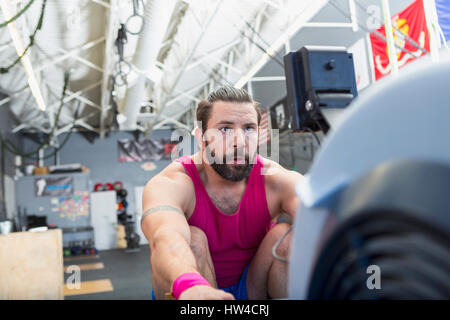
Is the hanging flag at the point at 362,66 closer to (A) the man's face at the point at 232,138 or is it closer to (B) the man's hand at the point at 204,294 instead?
(A) the man's face at the point at 232,138

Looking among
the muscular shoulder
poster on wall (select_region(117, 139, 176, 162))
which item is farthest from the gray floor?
poster on wall (select_region(117, 139, 176, 162))

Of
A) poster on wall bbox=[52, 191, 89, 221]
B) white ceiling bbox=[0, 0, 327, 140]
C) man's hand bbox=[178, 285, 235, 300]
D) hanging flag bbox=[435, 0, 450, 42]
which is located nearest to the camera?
man's hand bbox=[178, 285, 235, 300]

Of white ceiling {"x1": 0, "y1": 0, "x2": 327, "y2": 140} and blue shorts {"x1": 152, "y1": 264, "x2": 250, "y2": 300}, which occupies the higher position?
white ceiling {"x1": 0, "y1": 0, "x2": 327, "y2": 140}

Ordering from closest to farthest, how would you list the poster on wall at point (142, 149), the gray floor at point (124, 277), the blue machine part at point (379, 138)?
1. the blue machine part at point (379, 138)
2. the gray floor at point (124, 277)
3. the poster on wall at point (142, 149)

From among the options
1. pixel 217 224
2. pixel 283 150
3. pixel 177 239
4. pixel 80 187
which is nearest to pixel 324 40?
pixel 283 150

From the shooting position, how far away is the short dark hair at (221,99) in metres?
1.28

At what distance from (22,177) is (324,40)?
7.09 metres

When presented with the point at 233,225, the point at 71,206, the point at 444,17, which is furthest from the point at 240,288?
the point at 71,206

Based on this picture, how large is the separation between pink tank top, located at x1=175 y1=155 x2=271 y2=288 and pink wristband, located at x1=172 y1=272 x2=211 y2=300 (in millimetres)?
584

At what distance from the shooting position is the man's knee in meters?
1.19

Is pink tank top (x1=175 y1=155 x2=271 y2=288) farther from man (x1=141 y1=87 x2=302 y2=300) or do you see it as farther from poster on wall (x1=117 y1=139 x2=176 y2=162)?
poster on wall (x1=117 y1=139 x2=176 y2=162)

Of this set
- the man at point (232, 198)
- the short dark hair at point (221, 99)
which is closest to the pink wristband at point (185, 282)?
the man at point (232, 198)

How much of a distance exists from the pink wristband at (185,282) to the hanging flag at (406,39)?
2876mm
